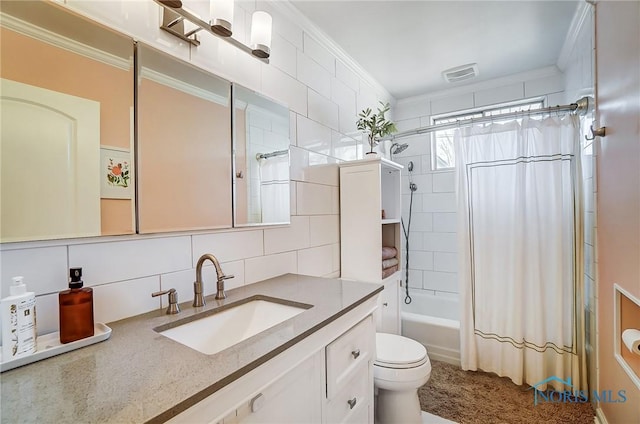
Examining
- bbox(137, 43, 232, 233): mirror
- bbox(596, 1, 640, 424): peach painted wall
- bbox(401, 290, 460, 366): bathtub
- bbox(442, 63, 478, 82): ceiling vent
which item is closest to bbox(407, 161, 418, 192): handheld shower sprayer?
bbox(442, 63, 478, 82): ceiling vent

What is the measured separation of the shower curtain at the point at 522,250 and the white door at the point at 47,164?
2.13 m

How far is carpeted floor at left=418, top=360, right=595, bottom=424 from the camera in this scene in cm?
162

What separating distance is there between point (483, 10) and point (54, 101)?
82.9 inches

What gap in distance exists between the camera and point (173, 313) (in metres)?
0.97

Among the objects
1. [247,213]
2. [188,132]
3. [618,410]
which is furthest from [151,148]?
[618,410]

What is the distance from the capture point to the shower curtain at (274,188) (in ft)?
4.70

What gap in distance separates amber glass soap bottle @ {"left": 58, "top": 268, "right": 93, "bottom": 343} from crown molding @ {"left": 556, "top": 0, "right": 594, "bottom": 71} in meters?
2.48

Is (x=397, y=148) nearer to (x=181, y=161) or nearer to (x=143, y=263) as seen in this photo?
(x=181, y=161)

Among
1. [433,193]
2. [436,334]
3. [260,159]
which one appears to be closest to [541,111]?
[433,193]

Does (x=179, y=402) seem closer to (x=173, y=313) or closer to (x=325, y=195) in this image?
(x=173, y=313)

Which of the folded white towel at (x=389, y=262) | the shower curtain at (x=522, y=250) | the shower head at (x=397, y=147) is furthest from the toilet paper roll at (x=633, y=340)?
the shower head at (x=397, y=147)

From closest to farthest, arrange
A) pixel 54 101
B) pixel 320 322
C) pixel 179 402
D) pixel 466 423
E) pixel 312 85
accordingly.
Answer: pixel 179 402 < pixel 54 101 < pixel 320 322 < pixel 466 423 < pixel 312 85

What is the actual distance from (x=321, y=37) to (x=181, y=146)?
130cm

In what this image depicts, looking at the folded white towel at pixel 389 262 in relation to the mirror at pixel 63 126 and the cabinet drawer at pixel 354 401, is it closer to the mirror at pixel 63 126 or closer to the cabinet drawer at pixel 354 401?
the cabinet drawer at pixel 354 401
